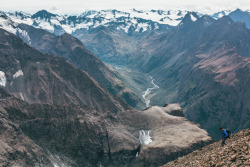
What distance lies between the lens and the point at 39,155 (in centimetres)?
16362

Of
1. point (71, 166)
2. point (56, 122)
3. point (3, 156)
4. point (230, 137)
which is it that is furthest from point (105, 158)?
point (230, 137)

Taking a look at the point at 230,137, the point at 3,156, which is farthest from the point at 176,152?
the point at 230,137

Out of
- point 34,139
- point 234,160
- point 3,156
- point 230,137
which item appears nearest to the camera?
point 234,160

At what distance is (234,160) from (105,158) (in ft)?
475

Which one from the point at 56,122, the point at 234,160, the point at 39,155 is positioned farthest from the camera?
the point at 56,122

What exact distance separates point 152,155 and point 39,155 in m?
66.9

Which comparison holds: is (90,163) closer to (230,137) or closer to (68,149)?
(68,149)

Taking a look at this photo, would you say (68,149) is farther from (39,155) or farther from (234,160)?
(234,160)

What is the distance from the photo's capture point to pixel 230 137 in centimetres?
7462

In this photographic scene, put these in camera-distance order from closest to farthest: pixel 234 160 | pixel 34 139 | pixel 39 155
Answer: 1. pixel 234 160
2. pixel 39 155
3. pixel 34 139

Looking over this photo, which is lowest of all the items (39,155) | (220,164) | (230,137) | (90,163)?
(90,163)

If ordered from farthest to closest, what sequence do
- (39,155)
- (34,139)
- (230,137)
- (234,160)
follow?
1. (34,139)
2. (39,155)
3. (230,137)
4. (234,160)

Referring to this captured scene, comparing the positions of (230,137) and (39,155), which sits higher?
(230,137)

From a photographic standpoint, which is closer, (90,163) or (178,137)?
(90,163)
